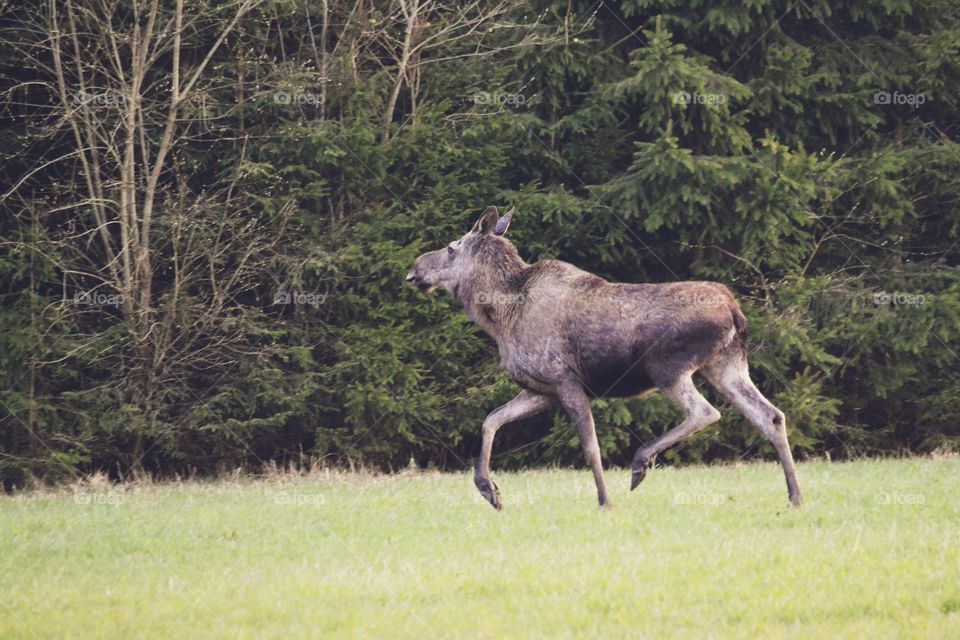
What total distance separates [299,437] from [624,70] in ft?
23.0

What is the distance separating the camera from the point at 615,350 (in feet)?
37.8

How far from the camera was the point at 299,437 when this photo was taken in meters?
19.1

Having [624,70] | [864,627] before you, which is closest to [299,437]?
[624,70]
